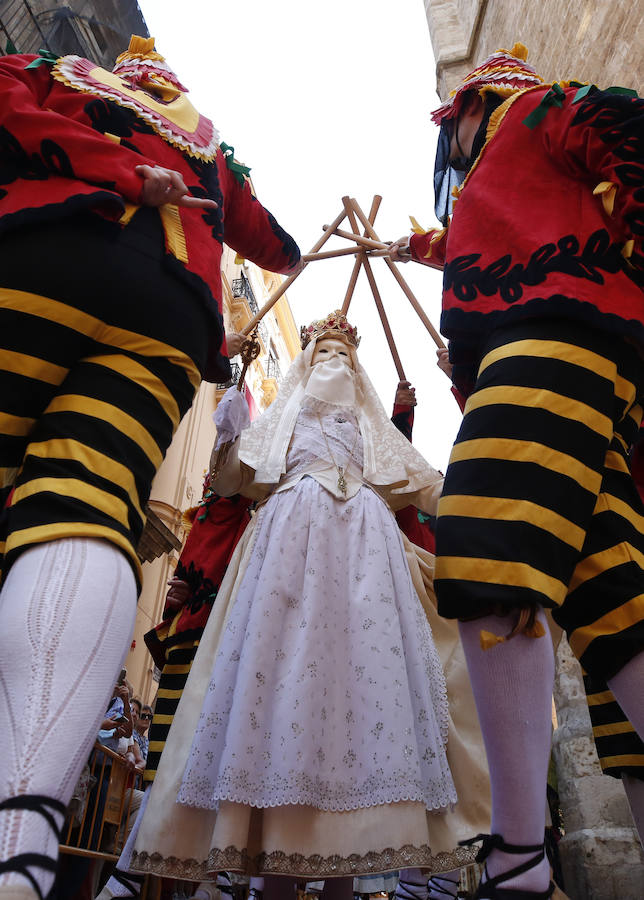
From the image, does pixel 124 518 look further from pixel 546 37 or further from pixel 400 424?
pixel 546 37

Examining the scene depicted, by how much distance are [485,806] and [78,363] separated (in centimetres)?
192

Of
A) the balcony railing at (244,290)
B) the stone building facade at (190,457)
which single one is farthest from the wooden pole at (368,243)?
the balcony railing at (244,290)

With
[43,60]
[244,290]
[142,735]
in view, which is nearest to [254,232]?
[43,60]

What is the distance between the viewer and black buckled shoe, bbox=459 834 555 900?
1.02 meters

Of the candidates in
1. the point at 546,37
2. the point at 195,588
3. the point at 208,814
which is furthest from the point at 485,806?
the point at 546,37

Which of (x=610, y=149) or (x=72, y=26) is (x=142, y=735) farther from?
(x=72, y=26)

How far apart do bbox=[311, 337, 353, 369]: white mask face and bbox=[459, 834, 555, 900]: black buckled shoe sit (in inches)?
97.4

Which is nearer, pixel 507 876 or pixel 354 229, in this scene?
pixel 507 876

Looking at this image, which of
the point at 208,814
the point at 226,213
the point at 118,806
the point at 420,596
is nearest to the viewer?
the point at 208,814

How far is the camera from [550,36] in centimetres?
527

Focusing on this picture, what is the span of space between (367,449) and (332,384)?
41cm

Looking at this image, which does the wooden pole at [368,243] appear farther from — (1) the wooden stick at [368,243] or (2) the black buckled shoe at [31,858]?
(2) the black buckled shoe at [31,858]

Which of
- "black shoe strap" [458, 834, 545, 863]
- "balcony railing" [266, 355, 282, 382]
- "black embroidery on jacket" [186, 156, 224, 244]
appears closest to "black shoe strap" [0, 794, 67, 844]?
"black shoe strap" [458, 834, 545, 863]

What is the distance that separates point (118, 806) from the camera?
13.5 ft
